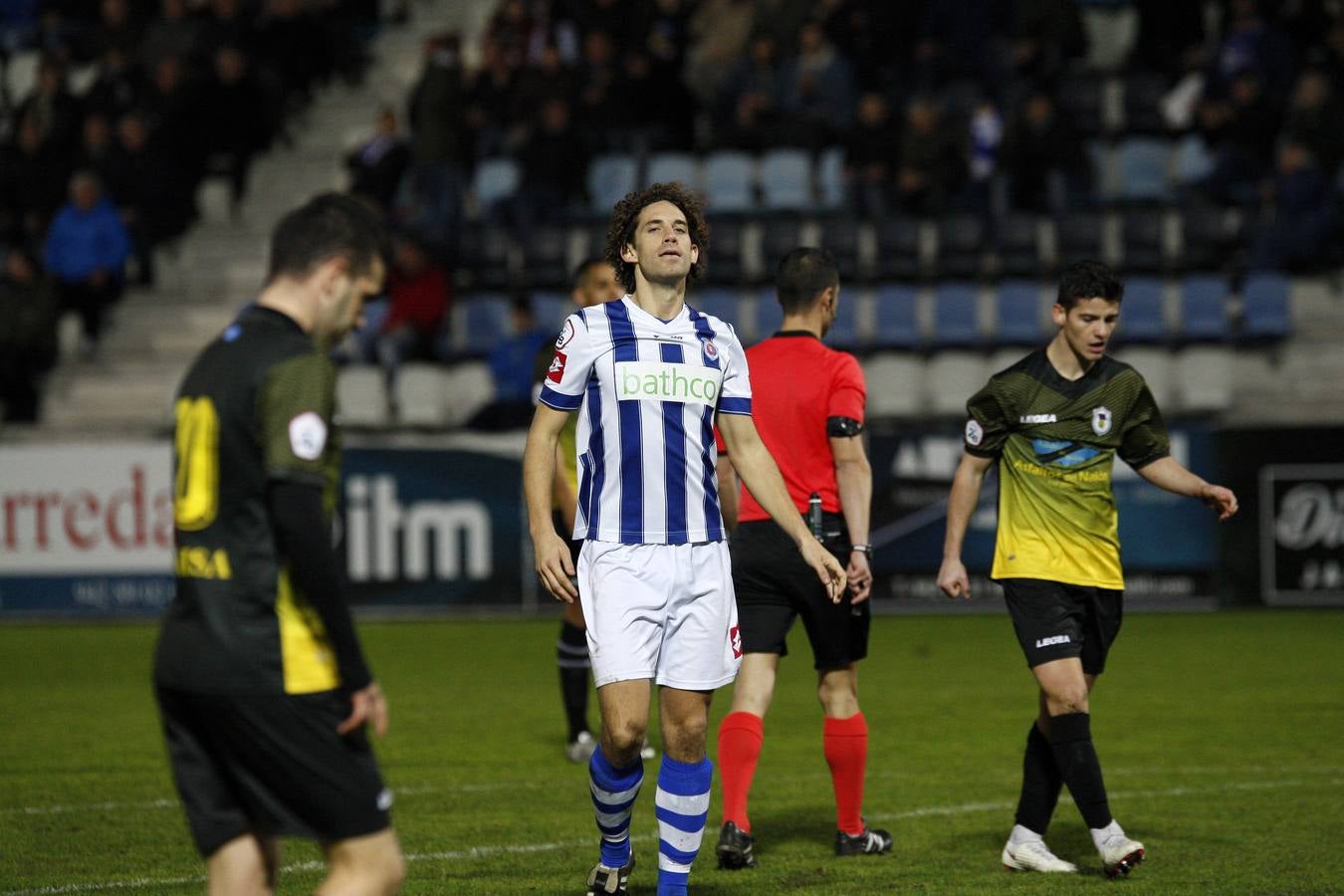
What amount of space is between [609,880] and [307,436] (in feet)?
8.55

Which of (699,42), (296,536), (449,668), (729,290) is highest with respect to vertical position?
(699,42)

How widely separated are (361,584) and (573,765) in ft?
26.3

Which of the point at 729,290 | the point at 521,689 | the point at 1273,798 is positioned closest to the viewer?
the point at 1273,798

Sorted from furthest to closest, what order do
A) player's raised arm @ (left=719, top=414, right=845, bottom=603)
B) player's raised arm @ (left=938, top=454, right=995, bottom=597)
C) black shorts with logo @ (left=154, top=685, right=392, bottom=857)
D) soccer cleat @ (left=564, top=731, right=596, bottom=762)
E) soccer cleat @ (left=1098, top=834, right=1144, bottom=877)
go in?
soccer cleat @ (left=564, top=731, right=596, bottom=762) < player's raised arm @ (left=938, top=454, right=995, bottom=597) < soccer cleat @ (left=1098, top=834, right=1144, bottom=877) < player's raised arm @ (left=719, top=414, right=845, bottom=603) < black shorts with logo @ (left=154, top=685, right=392, bottom=857)

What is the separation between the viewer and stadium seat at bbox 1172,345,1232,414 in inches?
701

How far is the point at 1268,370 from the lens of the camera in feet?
60.8

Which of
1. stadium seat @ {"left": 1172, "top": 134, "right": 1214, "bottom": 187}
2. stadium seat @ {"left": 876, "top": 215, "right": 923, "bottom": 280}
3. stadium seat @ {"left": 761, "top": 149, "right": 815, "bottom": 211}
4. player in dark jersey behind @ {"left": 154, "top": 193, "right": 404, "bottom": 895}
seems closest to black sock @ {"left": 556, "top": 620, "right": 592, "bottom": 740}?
player in dark jersey behind @ {"left": 154, "top": 193, "right": 404, "bottom": 895}

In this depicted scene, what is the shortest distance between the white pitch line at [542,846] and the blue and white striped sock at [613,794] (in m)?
1.11

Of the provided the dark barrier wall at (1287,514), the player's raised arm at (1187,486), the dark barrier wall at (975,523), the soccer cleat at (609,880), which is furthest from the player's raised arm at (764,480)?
the dark barrier wall at (1287,514)

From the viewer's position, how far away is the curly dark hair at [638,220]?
5.89 metres

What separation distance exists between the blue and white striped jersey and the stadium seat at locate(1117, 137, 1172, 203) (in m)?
15.3

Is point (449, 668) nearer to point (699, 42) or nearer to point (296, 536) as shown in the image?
point (296, 536)

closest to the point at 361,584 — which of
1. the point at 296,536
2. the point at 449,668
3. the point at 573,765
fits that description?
the point at 449,668

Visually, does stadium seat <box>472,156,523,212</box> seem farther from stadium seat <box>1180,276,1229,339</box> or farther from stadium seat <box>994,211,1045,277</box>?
stadium seat <box>1180,276,1229,339</box>
